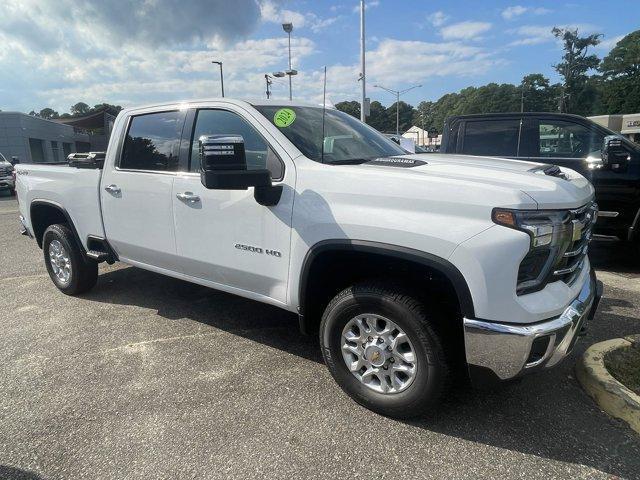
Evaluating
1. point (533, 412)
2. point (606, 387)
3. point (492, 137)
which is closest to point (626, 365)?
point (606, 387)

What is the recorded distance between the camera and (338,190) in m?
2.72

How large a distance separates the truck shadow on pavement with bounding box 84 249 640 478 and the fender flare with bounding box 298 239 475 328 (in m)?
0.59

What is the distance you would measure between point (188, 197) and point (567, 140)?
503cm

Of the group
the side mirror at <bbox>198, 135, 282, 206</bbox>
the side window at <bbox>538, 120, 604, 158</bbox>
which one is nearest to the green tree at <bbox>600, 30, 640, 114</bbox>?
the side window at <bbox>538, 120, 604, 158</bbox>

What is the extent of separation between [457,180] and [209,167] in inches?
52.6

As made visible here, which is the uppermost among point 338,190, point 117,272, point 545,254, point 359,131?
point 359,131

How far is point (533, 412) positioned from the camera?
2.83 m

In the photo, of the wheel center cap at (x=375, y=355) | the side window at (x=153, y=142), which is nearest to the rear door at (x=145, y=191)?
the side window at (x=153, y=142)

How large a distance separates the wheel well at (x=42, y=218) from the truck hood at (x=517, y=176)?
12.6 feet

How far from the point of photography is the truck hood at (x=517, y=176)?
2.32 m

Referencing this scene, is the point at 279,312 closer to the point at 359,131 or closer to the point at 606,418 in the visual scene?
the point at 359,131

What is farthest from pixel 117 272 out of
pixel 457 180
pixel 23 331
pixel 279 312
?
pixel 457 180

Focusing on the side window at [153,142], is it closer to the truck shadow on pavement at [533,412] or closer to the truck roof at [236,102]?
the truck roof at [236,102]

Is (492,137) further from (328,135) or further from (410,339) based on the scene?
(410,339)
